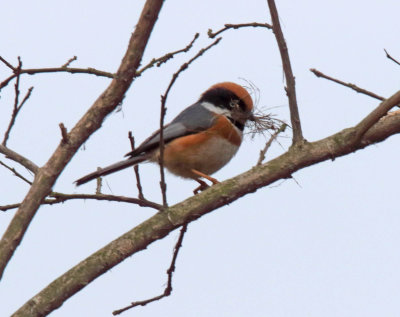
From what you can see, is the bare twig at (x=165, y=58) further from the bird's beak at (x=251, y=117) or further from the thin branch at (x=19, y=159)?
the bird's beak at (x=251, y=117)

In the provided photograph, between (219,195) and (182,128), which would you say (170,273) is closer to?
(219,195)

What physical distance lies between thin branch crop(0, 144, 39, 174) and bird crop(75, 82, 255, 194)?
1920mm

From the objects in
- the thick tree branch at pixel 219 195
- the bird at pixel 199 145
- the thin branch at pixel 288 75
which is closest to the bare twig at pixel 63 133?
the thick tree branch at pixel 219 195

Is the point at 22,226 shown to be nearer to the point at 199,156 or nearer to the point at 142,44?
the point at 142,44

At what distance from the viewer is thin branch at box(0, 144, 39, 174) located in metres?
3.33

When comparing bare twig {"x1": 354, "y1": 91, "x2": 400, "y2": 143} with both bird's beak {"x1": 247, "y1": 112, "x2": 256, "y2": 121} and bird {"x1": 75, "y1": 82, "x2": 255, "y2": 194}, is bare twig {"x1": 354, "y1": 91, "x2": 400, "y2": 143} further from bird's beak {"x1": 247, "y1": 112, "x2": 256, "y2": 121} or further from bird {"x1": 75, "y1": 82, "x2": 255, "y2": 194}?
bird {"x1": 75, "y1": 82, "x2": 255, "y2": 194}

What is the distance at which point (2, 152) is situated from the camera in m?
3.45

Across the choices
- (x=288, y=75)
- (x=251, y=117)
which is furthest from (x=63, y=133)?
(x=251, y=117)

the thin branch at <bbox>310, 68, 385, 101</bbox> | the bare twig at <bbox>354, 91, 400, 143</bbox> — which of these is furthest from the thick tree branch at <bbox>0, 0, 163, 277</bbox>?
the bare twig at <bbox>354, 91, 400, 143</bbox>

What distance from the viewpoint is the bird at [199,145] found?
545 cm

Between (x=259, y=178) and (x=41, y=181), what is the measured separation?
3.39 ft

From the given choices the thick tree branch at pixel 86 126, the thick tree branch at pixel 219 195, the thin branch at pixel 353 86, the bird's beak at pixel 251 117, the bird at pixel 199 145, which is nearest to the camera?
the thick tree branch at pixel 86 126

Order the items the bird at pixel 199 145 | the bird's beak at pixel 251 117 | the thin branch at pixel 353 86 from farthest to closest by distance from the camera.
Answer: the bird at pixel 199 145
the bird's beak at pixel 251 117
the thin branch at pixel 353 86

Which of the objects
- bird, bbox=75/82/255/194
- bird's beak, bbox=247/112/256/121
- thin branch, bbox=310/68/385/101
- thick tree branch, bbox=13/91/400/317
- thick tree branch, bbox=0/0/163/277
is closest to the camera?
thick tree branch, bbox=0/0/163/277
